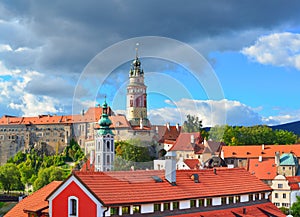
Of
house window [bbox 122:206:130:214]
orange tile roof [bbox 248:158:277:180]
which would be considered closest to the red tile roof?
orange tile roof [bbox 248:158:277:180]

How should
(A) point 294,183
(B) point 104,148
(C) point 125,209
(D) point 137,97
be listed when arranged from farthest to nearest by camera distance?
(A) point 294,183
(B) point 104,148
(D) point 137,97
(C) point 125,209

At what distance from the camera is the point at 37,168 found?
126 m

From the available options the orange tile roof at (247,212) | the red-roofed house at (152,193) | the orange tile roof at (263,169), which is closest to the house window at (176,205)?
the red-roofed house at (152,193)

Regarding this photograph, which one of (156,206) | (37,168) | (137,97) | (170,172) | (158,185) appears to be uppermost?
(137,97)

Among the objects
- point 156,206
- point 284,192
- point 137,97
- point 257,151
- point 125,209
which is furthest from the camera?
point 257,151

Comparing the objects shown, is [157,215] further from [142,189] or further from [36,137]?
[36,137]

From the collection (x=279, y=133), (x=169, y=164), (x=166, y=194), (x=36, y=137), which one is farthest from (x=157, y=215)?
(x=36, y=137)

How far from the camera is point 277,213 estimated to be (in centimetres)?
3741

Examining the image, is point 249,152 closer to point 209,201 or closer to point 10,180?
point 10,180

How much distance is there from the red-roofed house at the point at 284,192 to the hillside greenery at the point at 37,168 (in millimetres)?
35751

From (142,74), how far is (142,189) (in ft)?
20.8

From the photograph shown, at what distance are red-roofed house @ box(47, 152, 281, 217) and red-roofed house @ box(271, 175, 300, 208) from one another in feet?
110

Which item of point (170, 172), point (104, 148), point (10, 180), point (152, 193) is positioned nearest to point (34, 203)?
point (152, 193)

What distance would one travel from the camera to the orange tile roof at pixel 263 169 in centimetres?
8216
